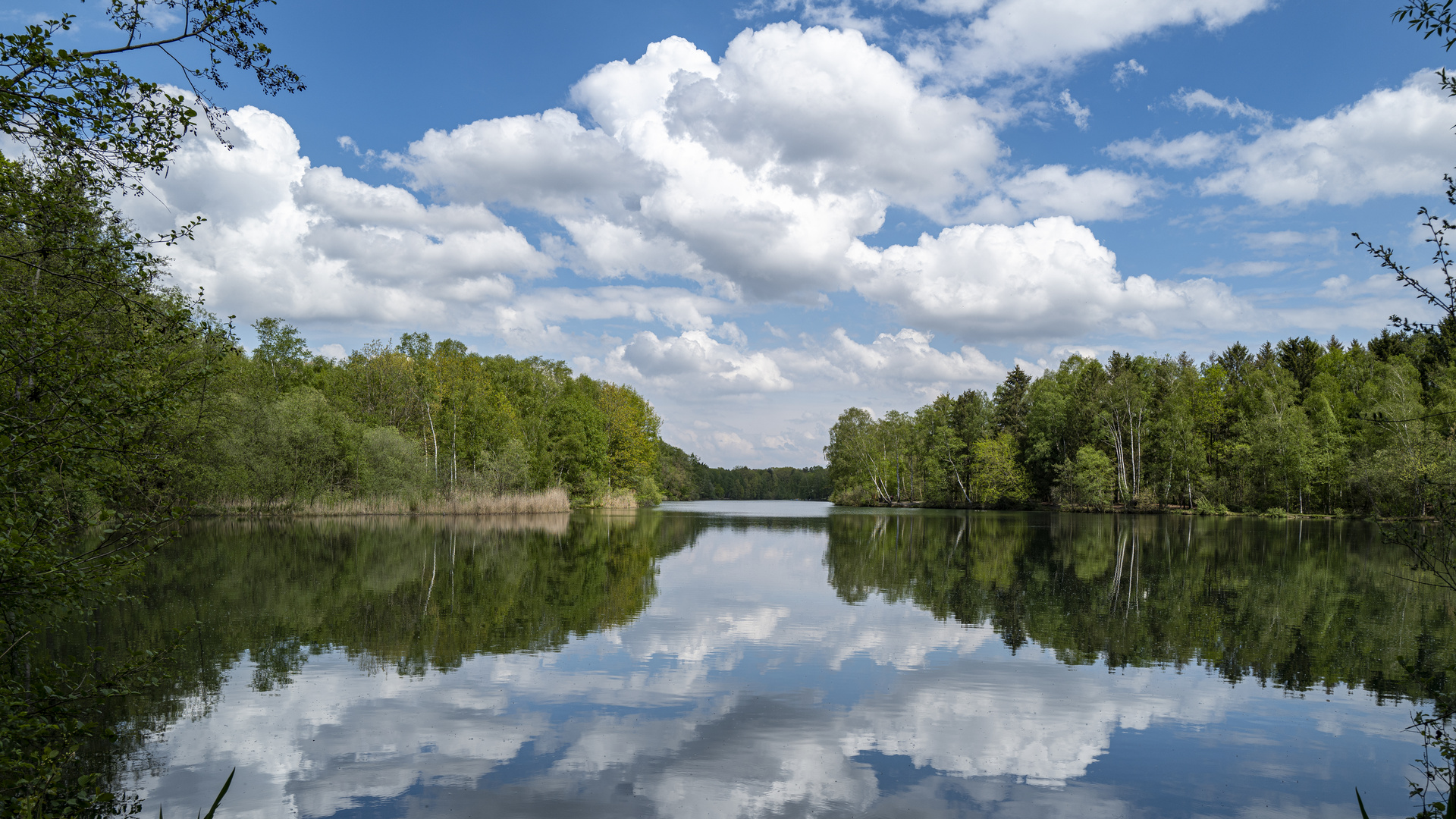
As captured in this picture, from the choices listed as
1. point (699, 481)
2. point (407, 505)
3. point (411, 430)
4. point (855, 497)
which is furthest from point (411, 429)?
point (699, 481)

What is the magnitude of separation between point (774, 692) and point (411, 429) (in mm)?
61419

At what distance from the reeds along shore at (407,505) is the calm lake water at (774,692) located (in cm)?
2898

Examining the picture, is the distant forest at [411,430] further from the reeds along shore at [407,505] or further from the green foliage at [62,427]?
the green foliage at [62,427]

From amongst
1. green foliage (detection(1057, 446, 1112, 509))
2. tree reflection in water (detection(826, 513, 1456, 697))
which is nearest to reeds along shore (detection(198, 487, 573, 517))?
tree reflection in water (detection(826, 513, 1456, 697))

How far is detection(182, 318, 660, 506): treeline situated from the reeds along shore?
0.35m

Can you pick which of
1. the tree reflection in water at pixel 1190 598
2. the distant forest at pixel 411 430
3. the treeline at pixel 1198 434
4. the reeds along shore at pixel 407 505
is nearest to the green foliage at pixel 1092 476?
the treeline at pixel 1198 434

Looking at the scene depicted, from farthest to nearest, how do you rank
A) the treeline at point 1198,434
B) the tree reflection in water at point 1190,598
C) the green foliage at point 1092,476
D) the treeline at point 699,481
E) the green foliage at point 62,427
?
the treeline at point 699,481
the green foliage at point 1092,476
the treeline at point 1198,434
the tree reflection in water at point 1190,598
the green foliage at point 62,427

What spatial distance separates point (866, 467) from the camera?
4267 inches

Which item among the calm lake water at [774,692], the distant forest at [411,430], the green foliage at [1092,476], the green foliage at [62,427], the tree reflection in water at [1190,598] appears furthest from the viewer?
the green foliage at [1092,476]

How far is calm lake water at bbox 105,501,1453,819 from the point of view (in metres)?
7.75

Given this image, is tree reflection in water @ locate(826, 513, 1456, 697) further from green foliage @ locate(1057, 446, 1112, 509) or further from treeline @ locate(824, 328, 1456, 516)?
green foliage @ locate(1057, 446, 1112, 509)

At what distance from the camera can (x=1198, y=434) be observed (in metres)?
73.8

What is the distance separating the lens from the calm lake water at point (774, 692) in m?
7.75

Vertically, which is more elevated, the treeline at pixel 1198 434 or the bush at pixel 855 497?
the treeline at pixel 1198 434
